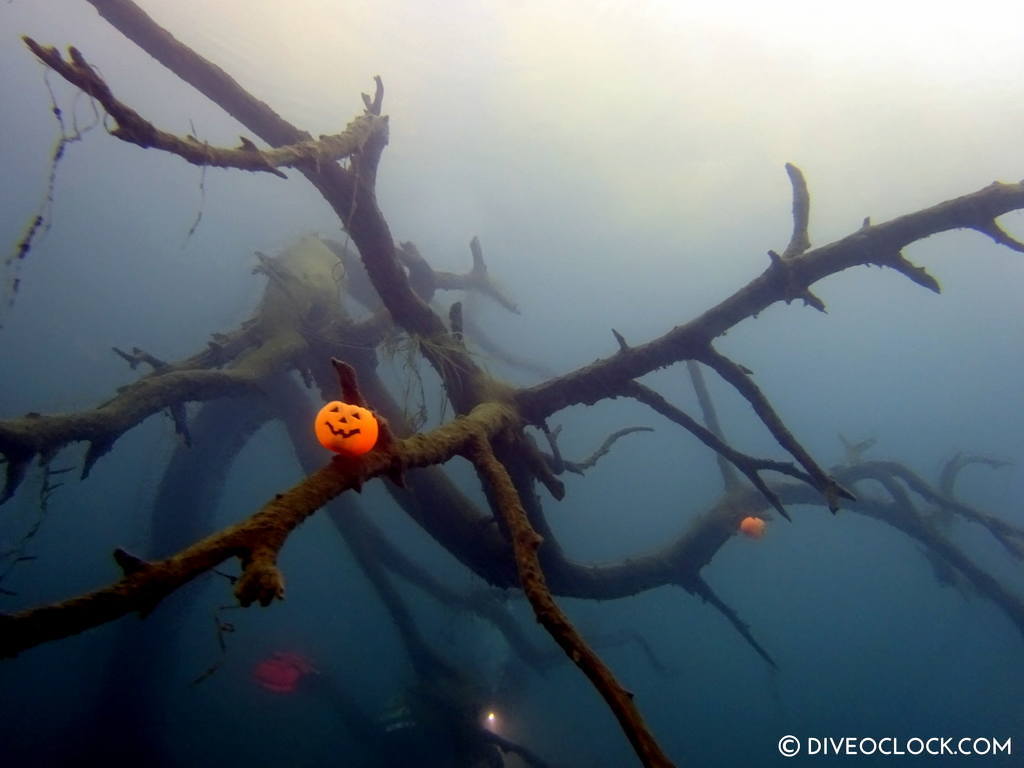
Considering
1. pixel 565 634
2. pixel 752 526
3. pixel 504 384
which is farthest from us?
pixel 752 526

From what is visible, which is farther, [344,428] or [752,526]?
[752,526]

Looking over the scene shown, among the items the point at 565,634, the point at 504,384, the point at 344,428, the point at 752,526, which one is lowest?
the point at 752,526

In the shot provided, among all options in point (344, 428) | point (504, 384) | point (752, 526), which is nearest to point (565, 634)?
point (344, 428)

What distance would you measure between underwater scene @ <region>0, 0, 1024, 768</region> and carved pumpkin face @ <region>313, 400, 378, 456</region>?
0.02m

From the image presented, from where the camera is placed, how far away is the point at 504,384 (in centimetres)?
564

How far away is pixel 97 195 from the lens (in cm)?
6456

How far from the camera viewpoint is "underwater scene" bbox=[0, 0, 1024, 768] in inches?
191

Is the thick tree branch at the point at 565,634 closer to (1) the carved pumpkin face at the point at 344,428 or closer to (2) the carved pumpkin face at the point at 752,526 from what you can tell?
(1) the carved pumpkin face at the point at 344,428

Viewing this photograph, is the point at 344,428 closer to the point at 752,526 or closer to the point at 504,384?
the point at 504,384

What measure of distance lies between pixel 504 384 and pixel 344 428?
357 centimetres

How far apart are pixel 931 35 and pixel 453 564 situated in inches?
1640

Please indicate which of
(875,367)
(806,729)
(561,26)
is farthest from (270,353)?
(875,367)

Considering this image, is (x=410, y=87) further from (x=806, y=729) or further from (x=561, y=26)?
(x=806, y=729)

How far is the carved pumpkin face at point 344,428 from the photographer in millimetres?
2109
